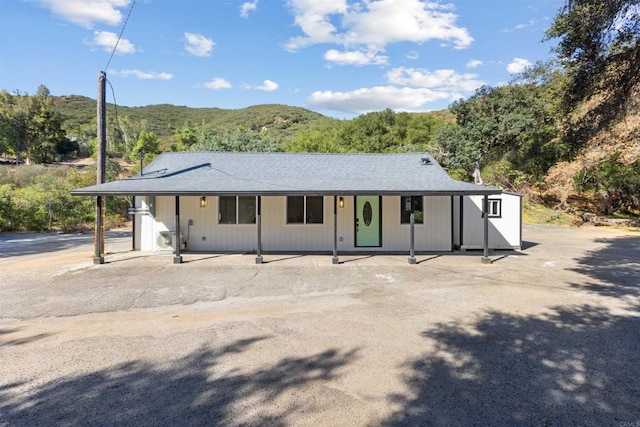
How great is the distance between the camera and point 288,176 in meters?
10.2

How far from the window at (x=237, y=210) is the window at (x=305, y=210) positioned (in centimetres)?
112

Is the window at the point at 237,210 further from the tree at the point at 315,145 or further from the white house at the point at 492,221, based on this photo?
the tree at the point at 315,145

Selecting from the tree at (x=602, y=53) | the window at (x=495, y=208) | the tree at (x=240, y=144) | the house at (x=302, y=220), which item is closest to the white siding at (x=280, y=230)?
the house at (x=302, y=220)

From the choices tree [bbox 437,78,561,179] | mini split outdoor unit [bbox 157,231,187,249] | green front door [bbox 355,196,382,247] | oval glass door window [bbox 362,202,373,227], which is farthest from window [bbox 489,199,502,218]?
tree [bbox 437,78,561,179]

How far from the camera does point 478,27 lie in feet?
47.4

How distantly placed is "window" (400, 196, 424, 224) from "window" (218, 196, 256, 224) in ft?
14.6

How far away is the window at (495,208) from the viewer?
35.3 feet

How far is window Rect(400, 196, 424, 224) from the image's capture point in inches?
396

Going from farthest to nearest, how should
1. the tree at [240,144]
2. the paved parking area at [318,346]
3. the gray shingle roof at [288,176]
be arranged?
the tree at [240,144] < the gray shingle roof at [288,176] < the paved parking area at [318,346]

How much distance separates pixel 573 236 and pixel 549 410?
47.1ft

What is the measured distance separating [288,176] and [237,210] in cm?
185

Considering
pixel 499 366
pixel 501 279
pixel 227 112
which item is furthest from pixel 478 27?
pixel 227 112

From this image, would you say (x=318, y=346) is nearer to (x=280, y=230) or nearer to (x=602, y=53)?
(x=280, y=230)

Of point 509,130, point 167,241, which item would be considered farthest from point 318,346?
point 509,130
